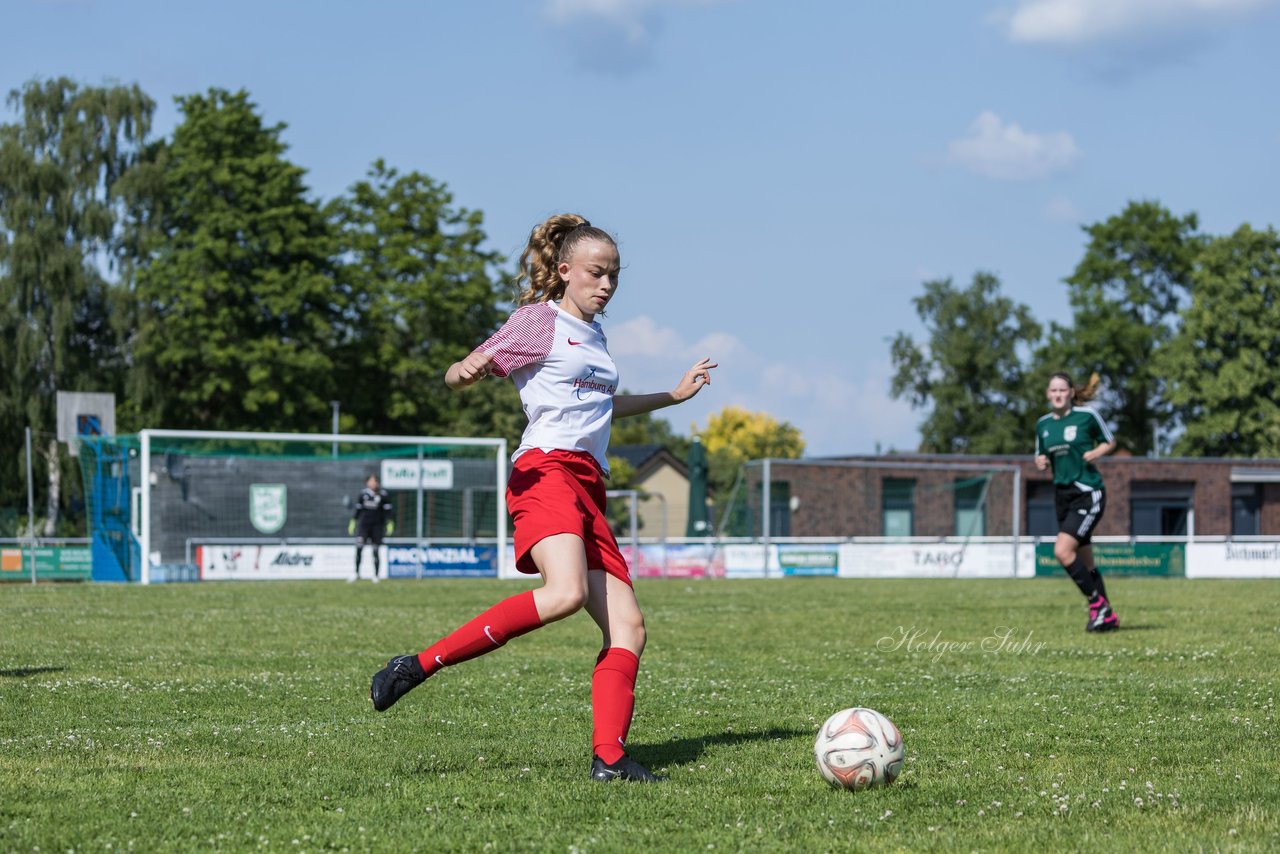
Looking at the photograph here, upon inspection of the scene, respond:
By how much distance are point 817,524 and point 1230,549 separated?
15406 millimetres

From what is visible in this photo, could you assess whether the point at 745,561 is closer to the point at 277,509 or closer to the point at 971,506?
the point at 277,509

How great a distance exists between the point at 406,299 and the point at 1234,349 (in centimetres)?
3644

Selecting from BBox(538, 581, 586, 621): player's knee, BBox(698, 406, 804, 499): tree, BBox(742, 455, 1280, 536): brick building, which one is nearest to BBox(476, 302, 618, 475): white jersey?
BBox(538, 581, 586, 621): player's knee

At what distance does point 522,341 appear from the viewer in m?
5.49

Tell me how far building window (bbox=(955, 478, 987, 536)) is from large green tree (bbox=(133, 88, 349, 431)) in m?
20.6

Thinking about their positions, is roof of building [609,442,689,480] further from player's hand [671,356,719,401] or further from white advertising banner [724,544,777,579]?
player's hand [671,356,719,401]

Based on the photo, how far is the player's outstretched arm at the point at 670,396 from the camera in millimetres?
5977

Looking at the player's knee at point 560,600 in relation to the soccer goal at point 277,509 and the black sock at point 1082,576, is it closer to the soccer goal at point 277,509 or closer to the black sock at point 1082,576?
the black sock at point 1082,576

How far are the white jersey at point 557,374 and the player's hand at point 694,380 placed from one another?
1.31 ft

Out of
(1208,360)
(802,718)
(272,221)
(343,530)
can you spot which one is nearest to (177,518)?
(343,530)

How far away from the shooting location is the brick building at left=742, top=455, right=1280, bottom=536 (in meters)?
41.9

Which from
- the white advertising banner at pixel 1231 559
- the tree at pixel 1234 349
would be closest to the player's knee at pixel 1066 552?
the white advertising banner at pixel 1231 559

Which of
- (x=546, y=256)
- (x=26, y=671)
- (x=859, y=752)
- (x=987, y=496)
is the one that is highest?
(x=546, y=256)

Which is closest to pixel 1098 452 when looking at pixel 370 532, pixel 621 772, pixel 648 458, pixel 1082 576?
pixel 1082 576
